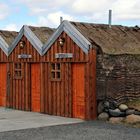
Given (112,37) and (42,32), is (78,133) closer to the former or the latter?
(112,37)

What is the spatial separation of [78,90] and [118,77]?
1689 millimetres

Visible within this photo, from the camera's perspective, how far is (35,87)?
68.6ft

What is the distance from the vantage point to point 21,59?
71.1ft

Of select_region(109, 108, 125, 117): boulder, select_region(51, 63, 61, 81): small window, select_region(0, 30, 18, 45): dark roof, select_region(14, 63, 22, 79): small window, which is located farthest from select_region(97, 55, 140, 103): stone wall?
select_region(0, 30, 18, 45): dark roof

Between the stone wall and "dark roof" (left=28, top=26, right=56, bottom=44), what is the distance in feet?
13.8

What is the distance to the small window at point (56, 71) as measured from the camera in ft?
62.9

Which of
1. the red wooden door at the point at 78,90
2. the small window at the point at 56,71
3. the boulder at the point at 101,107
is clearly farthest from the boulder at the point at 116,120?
the small window at the point at 56,71

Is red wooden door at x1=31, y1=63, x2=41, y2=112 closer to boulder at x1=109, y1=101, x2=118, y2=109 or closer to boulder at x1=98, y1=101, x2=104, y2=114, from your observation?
boulder at x1=98, y1=101, x2=104, y2=114

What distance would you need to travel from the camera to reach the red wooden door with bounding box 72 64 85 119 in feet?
58.7

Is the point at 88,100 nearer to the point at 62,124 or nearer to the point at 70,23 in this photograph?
the point at 62,124

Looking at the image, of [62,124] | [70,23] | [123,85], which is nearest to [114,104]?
[123,85]

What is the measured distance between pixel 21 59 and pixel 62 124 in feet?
20.4

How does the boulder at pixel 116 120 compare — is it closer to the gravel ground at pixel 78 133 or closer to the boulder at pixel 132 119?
the boulder at pixel 132 119

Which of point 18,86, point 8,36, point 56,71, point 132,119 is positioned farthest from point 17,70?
point 132,119
